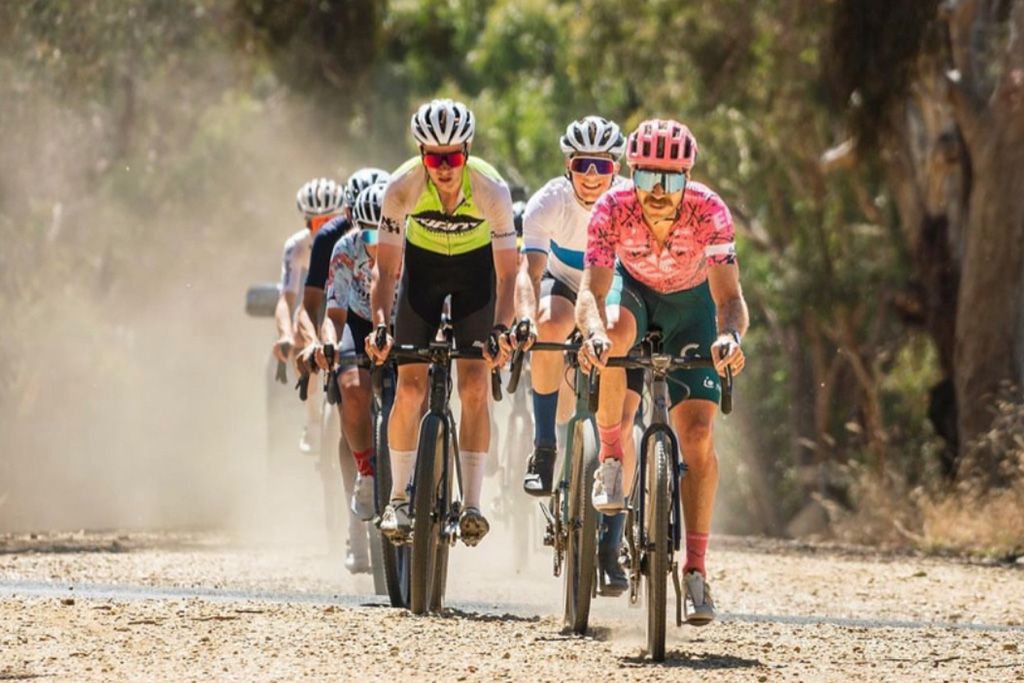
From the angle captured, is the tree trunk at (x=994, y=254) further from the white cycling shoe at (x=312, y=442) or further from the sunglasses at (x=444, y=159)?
the sunglasses at (x=444, y=159)

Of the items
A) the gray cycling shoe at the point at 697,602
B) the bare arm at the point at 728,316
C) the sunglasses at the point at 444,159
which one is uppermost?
the sunglasses at the point at 444,159

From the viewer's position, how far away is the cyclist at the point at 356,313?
12.9 metres

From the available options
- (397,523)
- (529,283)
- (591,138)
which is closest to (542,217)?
(591,138)

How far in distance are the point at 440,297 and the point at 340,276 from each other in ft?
6.05

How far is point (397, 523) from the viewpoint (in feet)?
36.5

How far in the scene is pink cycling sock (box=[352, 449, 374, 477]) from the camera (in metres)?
12.7

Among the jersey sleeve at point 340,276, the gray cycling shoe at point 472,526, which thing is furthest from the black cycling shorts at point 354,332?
the gray cycling shoe at point 472,526

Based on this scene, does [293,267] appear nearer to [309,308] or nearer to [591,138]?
[309,308]

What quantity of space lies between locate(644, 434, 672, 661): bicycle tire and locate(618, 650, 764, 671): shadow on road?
8cm

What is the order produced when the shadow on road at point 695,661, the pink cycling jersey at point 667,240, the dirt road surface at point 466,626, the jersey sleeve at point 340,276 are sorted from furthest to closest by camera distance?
the jersey sleeve at point 340,276 < the pink cycling jersey at point 667,240 < the shadow on road at point 695,661 < the dirt road surface at point 466,626

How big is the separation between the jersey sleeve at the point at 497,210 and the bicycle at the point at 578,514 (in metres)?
0.63

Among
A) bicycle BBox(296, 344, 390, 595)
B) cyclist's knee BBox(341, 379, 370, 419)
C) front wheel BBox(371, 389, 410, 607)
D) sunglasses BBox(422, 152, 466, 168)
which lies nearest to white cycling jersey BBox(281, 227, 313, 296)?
bicycle BBox(296, 344, 390, 595)

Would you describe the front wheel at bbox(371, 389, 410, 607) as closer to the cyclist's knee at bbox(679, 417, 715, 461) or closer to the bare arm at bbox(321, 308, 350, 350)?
the bare arm at bbox(321, 308, 350, 350)

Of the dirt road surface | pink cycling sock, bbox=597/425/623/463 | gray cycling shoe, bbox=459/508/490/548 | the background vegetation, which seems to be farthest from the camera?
the background vegetation
